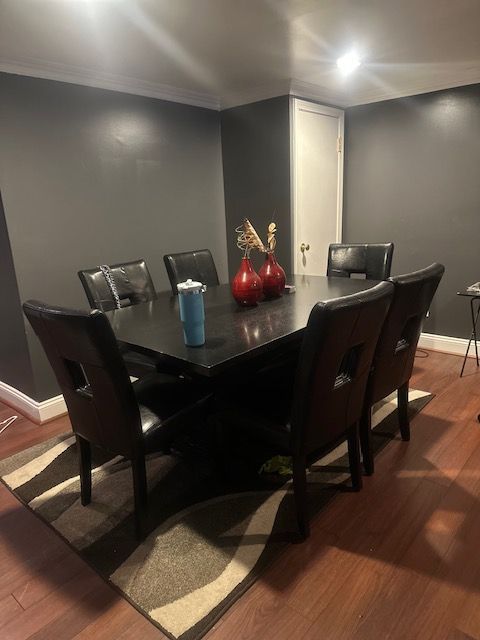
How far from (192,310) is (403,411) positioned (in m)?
1.43

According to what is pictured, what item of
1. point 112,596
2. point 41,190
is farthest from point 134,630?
point 41,190

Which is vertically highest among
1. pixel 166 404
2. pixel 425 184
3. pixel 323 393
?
pixel 425 184

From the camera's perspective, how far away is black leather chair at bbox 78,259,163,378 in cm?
241

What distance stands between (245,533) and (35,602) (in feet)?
2.61

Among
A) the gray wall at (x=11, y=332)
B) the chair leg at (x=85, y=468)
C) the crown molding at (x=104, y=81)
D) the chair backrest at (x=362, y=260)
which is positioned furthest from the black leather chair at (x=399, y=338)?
the crown molding at (x=104, y=81)

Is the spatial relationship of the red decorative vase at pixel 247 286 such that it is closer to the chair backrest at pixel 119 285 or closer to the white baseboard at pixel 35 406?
the chair backrest at pixel 119 285

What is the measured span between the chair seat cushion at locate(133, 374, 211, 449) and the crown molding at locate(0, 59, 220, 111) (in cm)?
199

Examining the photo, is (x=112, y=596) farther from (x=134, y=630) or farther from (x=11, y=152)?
(x=11, y=152)

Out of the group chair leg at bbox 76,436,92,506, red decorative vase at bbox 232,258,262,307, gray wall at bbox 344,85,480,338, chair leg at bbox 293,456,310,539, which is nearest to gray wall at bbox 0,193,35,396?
chair leg at bbox 76,436,92,506

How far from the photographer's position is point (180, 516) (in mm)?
1889

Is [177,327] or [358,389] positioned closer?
[358,389]

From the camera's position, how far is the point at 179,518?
6.16 ft

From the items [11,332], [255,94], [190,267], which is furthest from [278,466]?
[255,94]

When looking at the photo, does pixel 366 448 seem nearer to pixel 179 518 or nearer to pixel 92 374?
pixel 179 518
